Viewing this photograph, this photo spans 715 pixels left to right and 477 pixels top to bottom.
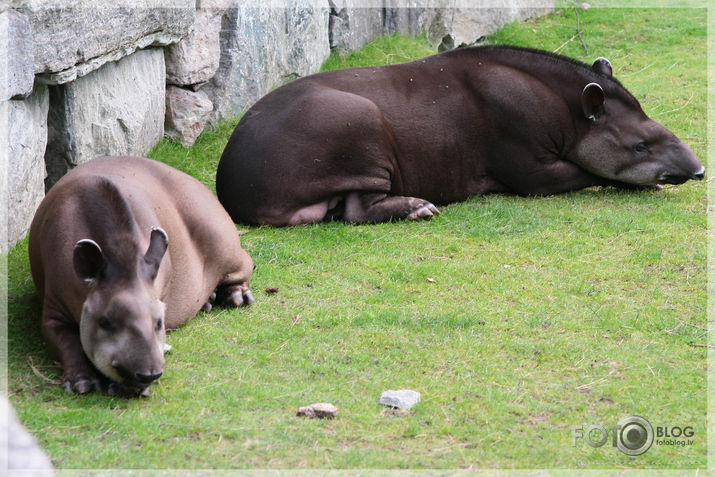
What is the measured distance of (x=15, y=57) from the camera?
578cm

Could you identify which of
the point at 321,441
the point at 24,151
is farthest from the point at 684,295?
the point at 24,151

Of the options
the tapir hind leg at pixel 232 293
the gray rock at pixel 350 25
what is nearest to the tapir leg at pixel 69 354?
the tapir hind leg at pixel 232 293

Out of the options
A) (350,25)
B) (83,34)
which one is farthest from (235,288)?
(350,25)

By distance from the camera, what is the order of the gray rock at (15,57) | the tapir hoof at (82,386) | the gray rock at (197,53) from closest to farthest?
the tapir hoof at (82,386) → the gray rock at (15,57) → the gray rock at (197,53)

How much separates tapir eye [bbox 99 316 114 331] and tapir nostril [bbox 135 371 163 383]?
0.92 feet

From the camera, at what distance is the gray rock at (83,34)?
6129mm

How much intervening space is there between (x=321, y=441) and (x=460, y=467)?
2.04ft

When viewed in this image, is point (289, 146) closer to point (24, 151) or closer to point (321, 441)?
point (24, 151)

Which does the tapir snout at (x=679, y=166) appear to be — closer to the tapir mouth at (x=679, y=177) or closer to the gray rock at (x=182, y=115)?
the tapir mouth at (x=679, y=177)

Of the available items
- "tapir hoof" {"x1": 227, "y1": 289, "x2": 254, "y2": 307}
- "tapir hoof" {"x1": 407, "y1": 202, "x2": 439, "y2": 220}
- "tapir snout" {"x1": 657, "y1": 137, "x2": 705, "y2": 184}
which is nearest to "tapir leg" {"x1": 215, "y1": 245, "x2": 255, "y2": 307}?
"tapir hoof" {"x1": 227, "y1": 289, "x2": 254, "y2": 307}

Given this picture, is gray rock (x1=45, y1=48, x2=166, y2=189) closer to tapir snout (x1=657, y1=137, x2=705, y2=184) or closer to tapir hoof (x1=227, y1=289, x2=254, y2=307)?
tapir hoof (x1=227, y1=289, x2=254, y2=307)

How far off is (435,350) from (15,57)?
311 centimetres

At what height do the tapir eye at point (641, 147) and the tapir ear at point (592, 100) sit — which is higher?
the tapir ear at point (592, 100)

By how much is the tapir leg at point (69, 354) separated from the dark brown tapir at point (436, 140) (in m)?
→ 2.69
